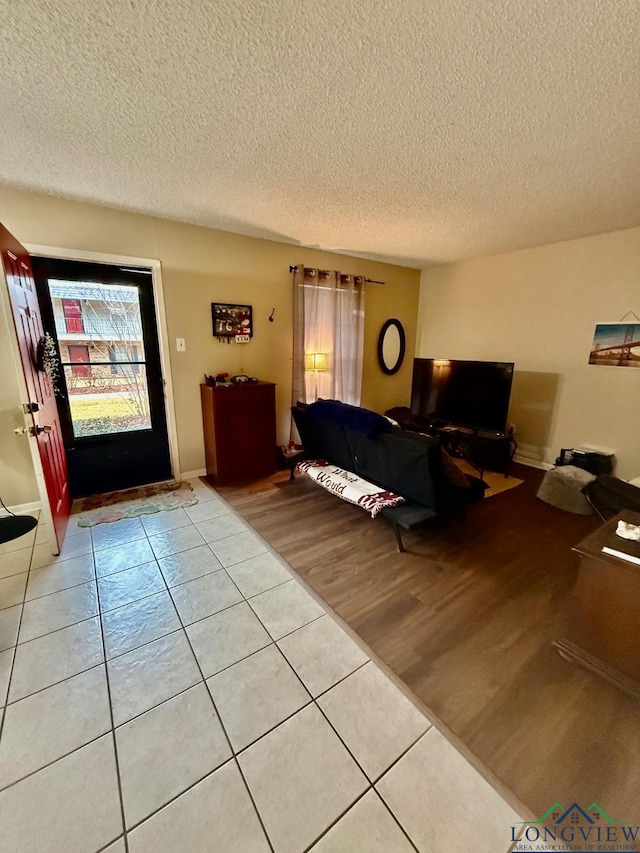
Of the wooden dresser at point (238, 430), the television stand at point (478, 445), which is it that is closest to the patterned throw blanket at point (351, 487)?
the wooden dresser at point (238, 430)

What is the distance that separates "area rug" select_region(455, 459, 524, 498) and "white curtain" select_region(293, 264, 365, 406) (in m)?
1.68

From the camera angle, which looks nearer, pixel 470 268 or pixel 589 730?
pixel 589 730

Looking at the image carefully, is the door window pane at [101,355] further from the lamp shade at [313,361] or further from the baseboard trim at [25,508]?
the lamp shade at [313,361]

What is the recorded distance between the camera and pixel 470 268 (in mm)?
4398

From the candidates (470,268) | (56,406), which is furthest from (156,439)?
(470,268)

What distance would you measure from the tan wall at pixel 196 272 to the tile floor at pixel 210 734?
179 centimetres

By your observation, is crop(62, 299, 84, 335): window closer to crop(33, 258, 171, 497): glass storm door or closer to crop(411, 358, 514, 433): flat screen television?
crop(33, 258, 171, 497): glass storm door

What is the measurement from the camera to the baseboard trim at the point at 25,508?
268 centimetres

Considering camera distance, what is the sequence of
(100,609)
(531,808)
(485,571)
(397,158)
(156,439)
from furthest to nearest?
(156,439)
(485,571)
(397,158)
(100,609)
(531,808)

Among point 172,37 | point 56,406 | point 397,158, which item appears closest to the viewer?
point 172,37

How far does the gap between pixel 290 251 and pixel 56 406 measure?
2798 mm

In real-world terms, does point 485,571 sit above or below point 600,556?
below

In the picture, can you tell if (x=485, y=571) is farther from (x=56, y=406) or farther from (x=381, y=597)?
(x=56, y=406)

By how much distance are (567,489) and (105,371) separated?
429 centimetres
